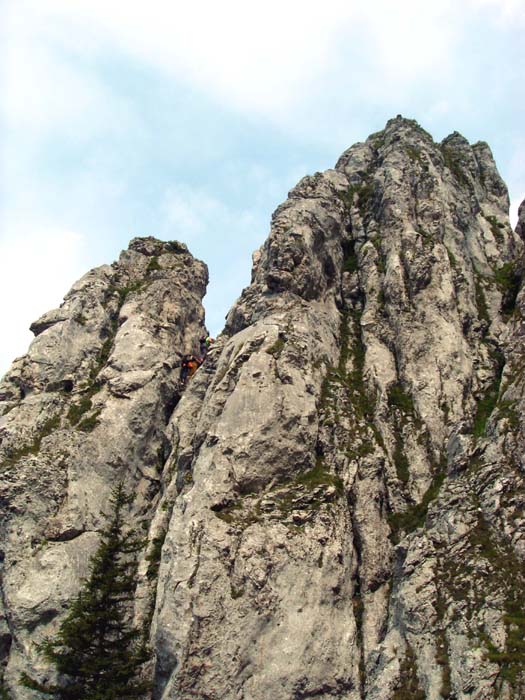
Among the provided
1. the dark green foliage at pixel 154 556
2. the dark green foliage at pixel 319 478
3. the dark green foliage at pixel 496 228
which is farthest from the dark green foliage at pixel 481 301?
the dark green foliage at pixel 154 556

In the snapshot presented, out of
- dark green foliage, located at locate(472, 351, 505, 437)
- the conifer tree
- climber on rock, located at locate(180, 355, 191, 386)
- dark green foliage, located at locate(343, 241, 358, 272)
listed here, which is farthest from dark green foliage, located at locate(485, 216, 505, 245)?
the conifer tree

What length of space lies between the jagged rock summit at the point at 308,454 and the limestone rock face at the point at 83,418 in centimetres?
16

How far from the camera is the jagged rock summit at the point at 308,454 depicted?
26719 millimetres

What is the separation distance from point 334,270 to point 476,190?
2239 cm

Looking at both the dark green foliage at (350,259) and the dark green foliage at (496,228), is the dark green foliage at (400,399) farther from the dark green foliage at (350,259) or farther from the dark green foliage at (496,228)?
the dark green foliage at (496,228)

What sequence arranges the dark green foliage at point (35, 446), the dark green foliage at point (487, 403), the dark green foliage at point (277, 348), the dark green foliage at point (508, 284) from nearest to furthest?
the dark green foliage at point (487, 403)
the dark green foliage at point (277, 348)
the dark green foliage at point (35, 446)
the dark green foliage at point (508, 284)

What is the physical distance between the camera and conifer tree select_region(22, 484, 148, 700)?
27.7 metres

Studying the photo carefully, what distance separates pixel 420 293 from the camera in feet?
138

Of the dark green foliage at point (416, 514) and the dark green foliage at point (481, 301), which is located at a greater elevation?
the dark green foliage at point (481, 301)

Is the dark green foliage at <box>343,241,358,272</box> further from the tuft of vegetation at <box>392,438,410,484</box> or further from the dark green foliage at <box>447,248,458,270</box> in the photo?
the tuft of vegetation at <box>392,438,410,484</box>

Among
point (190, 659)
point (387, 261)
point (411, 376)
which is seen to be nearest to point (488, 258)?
point (387, 261)

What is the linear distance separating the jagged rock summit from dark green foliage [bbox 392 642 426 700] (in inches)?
4.2

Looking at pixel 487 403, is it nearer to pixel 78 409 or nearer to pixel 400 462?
pixel 400 462

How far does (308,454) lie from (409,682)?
489 inches
